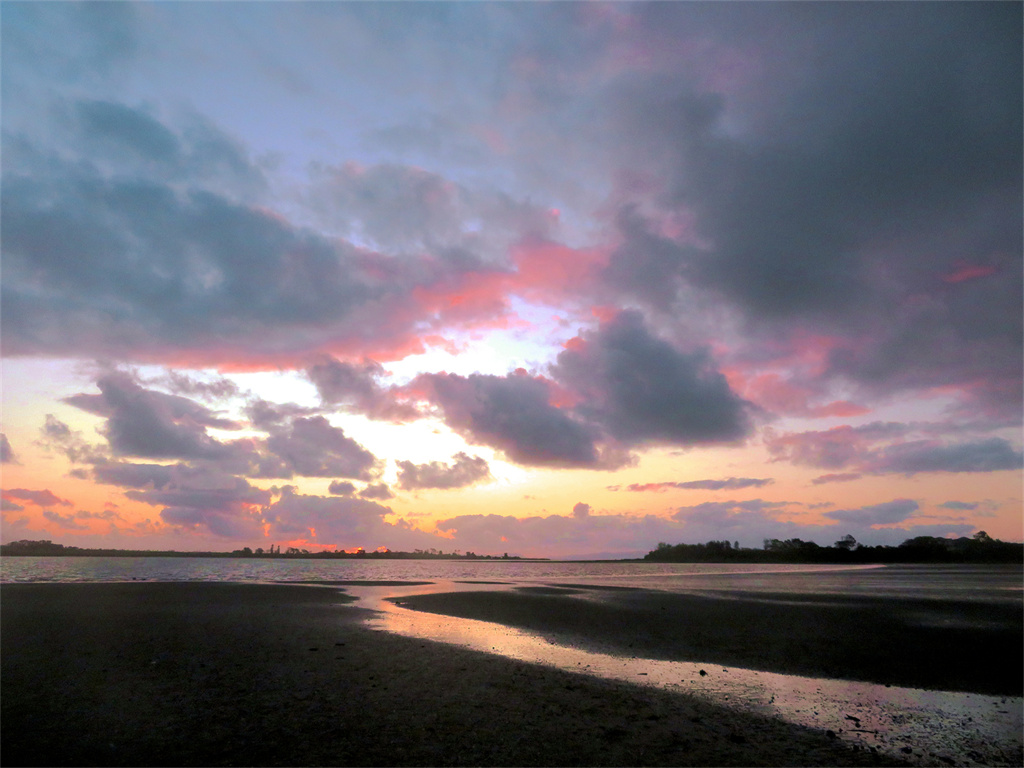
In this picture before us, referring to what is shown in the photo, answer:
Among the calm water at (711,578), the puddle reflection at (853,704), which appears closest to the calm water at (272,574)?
the calm water at (711,578)

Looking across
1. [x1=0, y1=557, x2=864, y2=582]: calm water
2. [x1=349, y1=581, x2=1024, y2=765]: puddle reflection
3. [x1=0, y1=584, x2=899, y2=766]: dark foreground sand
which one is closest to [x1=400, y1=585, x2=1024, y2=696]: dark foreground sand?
[x1=349, y1=581, x2=1024, y2=765]: puddle reflection

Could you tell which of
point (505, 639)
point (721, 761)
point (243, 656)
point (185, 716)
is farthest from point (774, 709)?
point (243, 656)

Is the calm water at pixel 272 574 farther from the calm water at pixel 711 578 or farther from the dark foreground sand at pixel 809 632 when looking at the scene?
the dark foreground sand at pixel 809 632

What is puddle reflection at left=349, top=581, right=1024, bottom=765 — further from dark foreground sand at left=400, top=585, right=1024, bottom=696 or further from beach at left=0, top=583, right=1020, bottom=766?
dark foreground sand at left=400, top=585, right=1024, bottom=696

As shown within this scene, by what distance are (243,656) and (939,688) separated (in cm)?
2068

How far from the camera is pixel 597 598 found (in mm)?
38062

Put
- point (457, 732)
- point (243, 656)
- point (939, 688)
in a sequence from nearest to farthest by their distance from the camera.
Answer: point (457, 732)
point (939, 688)
point (243, 656)

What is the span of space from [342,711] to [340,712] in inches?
2.7

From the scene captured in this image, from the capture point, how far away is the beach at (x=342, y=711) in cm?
930

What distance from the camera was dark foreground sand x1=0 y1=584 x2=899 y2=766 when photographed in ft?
30.4

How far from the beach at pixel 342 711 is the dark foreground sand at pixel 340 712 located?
48 millimetres

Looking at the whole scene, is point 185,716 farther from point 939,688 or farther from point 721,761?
point 939,688

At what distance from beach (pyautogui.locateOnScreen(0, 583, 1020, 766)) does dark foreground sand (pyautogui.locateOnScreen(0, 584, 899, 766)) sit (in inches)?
1.9

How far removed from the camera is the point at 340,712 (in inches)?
446
